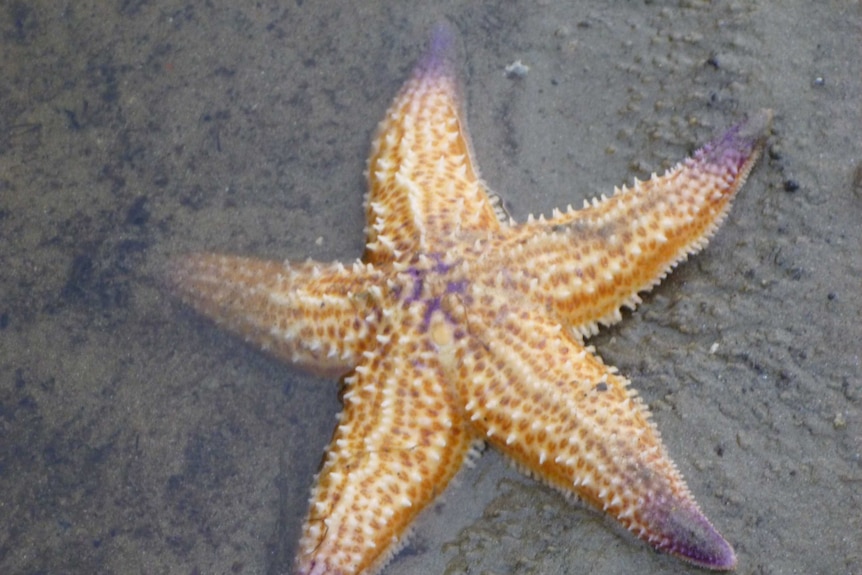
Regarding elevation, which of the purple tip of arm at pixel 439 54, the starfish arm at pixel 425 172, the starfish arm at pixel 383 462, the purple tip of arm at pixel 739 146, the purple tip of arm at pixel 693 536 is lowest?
the starfish arm at pixel 383 462

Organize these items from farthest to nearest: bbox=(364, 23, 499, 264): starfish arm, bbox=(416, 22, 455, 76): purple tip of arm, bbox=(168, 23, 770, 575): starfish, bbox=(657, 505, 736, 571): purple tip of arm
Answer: bbox=(416, 22, 455, 76): purple tip of arm
bbox=(364, 23, 499, 264): starfish arm
bbox=(168, 23, 770, 575): starfish
bbox=(657, 505, 736, 571): purple tip of arm

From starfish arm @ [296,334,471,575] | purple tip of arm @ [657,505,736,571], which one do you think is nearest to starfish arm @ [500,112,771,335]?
starfish arm @ [296,334,471,575]

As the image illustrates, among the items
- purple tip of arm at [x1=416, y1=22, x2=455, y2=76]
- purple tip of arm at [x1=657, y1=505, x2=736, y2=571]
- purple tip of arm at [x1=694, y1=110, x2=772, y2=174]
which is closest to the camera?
purple tip of arm at [x1=657, y1=505, x2=736, y2=571]

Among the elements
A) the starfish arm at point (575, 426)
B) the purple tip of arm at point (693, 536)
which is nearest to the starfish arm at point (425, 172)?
the starfish arm at point (575, 426)

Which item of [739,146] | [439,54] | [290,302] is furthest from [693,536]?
[439,54]

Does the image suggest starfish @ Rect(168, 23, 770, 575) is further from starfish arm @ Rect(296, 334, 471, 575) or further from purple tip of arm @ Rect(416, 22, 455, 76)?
purple tip of arm @ Rect(416, 22, 455, 76)

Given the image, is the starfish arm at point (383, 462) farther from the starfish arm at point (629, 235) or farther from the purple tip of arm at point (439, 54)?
the purple tip of arm at point (439, 54)

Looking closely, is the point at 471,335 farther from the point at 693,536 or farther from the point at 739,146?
the point at 739,146
